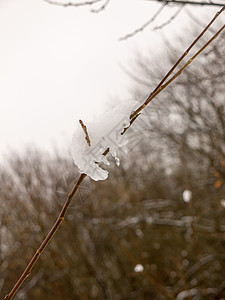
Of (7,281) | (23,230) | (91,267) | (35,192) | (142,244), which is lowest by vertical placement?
(142,244)

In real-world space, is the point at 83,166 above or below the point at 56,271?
above

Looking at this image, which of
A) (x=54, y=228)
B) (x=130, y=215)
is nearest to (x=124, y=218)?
(x=130, y=215)

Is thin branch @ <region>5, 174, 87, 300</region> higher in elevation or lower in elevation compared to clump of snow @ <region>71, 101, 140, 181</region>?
lower

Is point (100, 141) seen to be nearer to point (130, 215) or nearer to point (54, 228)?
point (54, 228)

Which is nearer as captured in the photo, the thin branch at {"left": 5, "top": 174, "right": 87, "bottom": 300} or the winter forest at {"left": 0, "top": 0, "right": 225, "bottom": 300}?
the thin branch at {"left": 5, "top": 174, "right": 87, "bottom": 300}

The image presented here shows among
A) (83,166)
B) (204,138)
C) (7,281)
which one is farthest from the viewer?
(204,138)

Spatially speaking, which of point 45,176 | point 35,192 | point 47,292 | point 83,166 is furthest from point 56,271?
point 83,166

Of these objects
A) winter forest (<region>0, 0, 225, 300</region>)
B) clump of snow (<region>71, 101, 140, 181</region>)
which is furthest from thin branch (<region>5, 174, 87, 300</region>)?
winter forest (<region>0, 0, 225, 300</region>)

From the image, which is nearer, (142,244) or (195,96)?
(195,96)

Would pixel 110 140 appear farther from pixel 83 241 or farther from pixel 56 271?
pixel 83 241

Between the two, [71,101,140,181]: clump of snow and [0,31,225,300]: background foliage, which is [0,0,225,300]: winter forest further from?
[71,101,140,181]: clump of snow
